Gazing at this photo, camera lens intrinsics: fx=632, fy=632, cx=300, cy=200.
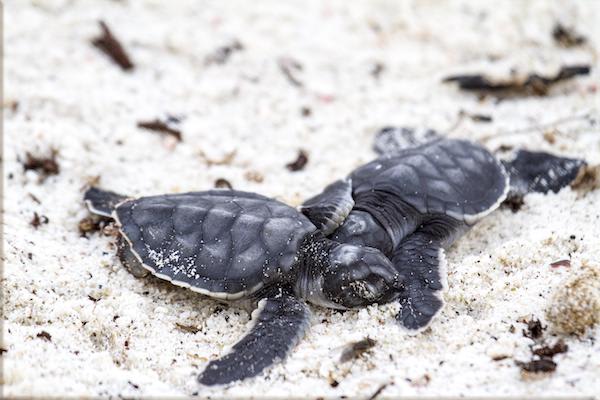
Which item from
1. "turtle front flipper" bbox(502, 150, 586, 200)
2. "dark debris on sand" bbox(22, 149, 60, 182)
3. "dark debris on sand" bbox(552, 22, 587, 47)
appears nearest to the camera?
"turtle front flipper" bbox(502, 150, 586, 200)

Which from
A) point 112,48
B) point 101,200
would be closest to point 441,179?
point 101,200

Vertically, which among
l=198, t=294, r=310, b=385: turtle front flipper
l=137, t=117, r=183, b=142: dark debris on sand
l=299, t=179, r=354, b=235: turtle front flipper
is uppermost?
l=299, t=179, r=354, b=235: turtle front flipper

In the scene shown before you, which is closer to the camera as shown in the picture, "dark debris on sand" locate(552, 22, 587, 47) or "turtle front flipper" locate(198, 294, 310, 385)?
"turtle front flipper" locate(198, 294, 310, 385)

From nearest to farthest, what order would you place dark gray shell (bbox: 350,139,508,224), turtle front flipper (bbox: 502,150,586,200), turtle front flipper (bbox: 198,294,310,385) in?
1. turtle front flipper (bbox: 198,294,310,385)
2. dark gray shell (bbox: 350,139,508,224)
3. turtle front flipper (bbox: 502,150,586,200)

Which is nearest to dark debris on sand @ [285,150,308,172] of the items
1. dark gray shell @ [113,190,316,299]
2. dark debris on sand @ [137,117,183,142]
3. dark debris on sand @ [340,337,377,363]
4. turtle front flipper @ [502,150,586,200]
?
dark debris on sand @ [137,117,183,142]

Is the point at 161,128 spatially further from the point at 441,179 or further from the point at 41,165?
the point at 441,179

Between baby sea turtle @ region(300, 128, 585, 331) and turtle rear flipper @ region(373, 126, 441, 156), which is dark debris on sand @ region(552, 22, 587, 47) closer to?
turtle rear flipper @ region(373, 126, 441, 156)
